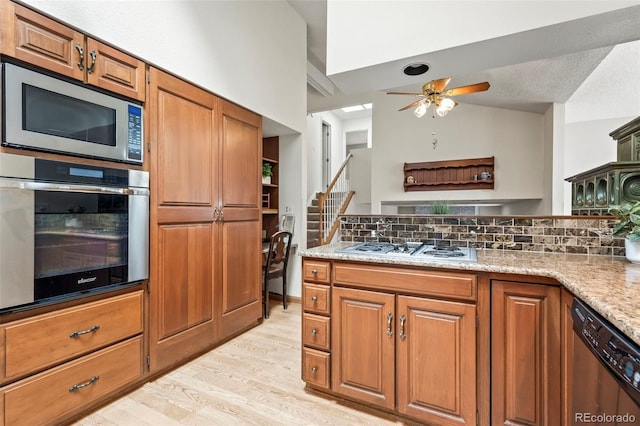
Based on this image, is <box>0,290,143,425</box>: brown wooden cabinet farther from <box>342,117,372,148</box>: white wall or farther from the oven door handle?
<box>342,117,372,148</box>: white wall

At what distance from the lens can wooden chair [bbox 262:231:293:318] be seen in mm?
3096

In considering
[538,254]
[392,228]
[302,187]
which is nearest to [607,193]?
[538,254]

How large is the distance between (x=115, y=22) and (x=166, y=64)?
0.34 meters

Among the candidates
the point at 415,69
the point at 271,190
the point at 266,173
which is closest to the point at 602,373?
the point at 415,69

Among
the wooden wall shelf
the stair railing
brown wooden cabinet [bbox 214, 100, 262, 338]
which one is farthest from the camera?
the stair railing

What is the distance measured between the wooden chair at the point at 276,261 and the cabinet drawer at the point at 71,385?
140 cm

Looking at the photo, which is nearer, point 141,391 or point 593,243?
point 593,243

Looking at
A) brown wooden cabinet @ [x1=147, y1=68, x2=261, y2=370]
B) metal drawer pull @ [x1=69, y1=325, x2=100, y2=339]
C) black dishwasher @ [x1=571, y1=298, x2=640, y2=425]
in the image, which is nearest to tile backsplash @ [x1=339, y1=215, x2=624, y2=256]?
black dishwasher @ [x1=571, y1=298, x2=640, y2=425]

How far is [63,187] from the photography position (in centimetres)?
147

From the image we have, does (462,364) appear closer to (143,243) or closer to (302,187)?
(143,243)

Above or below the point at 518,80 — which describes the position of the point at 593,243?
below

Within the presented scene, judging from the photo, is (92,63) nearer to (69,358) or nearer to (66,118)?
(66,118)

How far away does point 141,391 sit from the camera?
187 centimetres

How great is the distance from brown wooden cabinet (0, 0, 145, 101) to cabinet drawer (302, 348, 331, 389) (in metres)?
1.96
